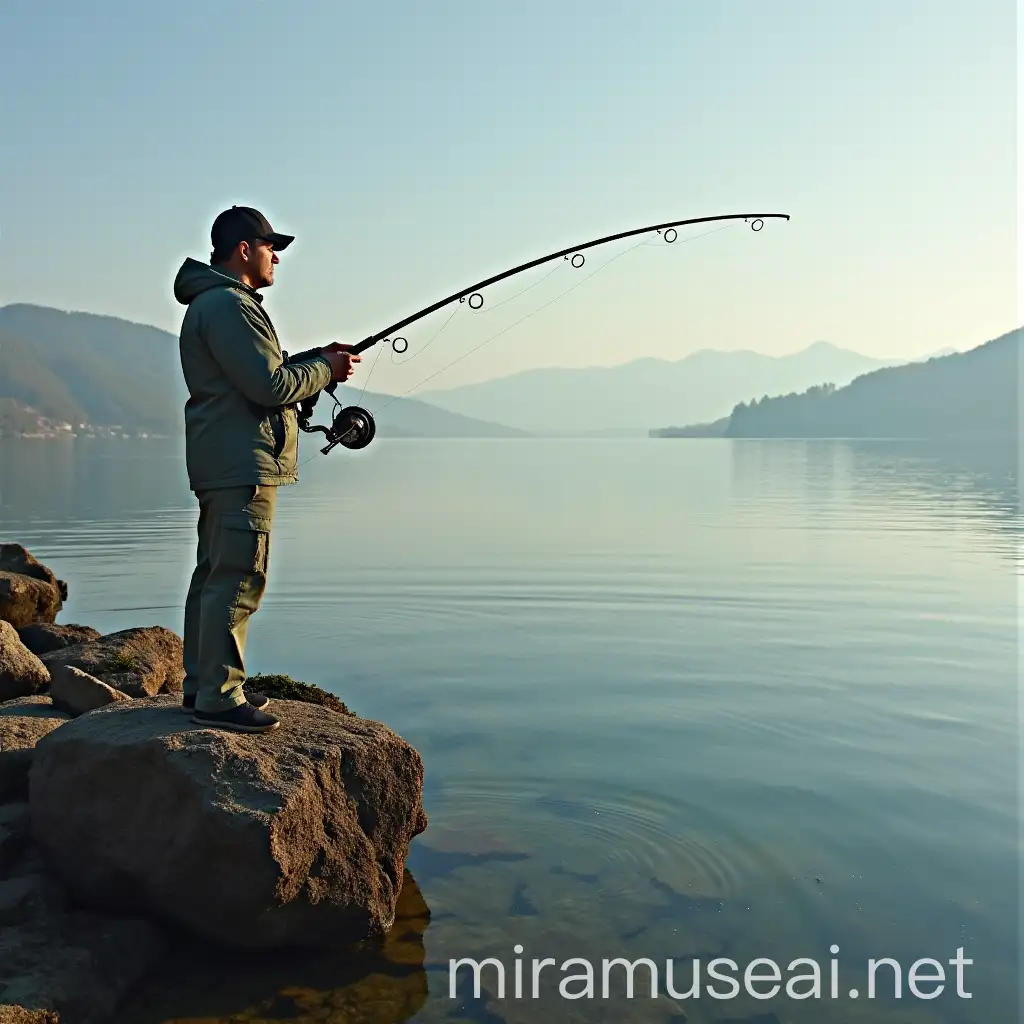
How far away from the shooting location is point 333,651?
13086mm

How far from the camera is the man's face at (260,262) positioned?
5.77 meters

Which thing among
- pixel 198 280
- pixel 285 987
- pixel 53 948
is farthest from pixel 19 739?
pixel 198 280

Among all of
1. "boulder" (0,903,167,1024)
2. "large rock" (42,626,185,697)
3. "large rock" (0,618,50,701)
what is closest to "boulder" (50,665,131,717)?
"large rock" (42,626,185,697)

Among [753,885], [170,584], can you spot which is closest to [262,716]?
[753,885]

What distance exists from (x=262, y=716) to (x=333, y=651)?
7418mm

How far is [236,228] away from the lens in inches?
226

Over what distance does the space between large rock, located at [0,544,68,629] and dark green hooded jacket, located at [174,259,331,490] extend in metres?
7.71

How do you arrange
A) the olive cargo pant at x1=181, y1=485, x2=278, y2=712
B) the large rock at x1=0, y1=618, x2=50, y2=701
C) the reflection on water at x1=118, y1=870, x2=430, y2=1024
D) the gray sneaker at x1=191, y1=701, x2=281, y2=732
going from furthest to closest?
1. the large rock at x1=0, y1=618, x2=50, y2=701
2. the gray sneaker at x1=191, y1=701, x2=281, y2=732
3. the olive cargo pant at x1=181, y1=485, x2=278, y2=712
4. the reflection on water at x1=118, y1=870, x2=430, y2=1024

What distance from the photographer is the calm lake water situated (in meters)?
5.39

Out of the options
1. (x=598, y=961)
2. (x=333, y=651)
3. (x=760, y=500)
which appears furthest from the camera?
(x=760, y=500)

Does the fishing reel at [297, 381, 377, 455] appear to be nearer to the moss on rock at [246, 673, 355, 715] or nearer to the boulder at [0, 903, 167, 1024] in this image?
the moss on rock at [246, 673, 355, 715]

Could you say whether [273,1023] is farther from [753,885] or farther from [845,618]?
[845,618]

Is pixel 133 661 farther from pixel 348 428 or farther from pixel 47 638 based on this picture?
pixel 348 428

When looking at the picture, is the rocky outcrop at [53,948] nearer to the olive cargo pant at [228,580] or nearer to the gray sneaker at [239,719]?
the gray sneaker at [239,719]
